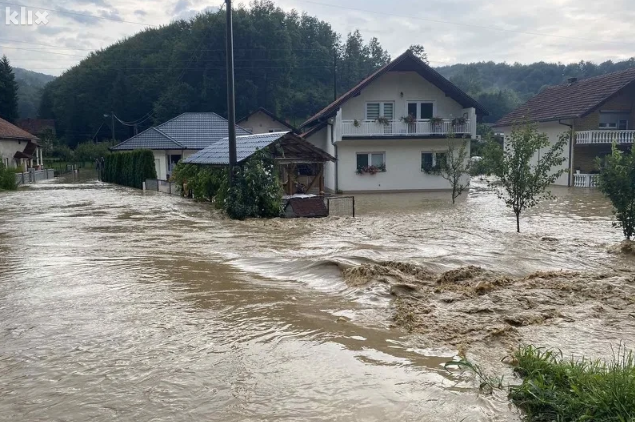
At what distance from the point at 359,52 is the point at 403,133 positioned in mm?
51380

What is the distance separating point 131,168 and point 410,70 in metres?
19.8

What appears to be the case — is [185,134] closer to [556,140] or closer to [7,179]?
[7,179]

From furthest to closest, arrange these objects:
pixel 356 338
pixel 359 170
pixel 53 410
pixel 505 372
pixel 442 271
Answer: pixel 359 170, pixel 442 271, pixel 356 338, pixel 505 372, pixel 53 410

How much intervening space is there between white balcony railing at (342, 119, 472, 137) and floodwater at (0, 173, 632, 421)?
1595cm

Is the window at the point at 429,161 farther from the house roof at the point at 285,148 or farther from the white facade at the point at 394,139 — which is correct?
the house roof at the point at 285,148

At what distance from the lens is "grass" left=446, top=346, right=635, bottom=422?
407 centimetres

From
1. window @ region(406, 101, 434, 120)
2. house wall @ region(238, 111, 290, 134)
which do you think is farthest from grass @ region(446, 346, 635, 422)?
house wall @ region(238, 111, 290, 134)

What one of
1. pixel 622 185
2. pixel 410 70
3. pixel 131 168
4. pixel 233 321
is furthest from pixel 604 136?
pixel 233 321

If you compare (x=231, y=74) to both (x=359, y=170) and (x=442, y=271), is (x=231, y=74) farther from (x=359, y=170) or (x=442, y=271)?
(x=359, y=170)

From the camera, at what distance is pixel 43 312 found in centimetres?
773

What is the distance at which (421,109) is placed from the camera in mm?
33406

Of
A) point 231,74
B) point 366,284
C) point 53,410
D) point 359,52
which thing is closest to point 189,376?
point 53,410

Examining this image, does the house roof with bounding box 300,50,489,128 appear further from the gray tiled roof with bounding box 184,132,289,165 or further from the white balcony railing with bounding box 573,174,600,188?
the gray tiled roof with bounding box 184,132,289,165

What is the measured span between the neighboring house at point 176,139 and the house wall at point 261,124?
587 centimetres
